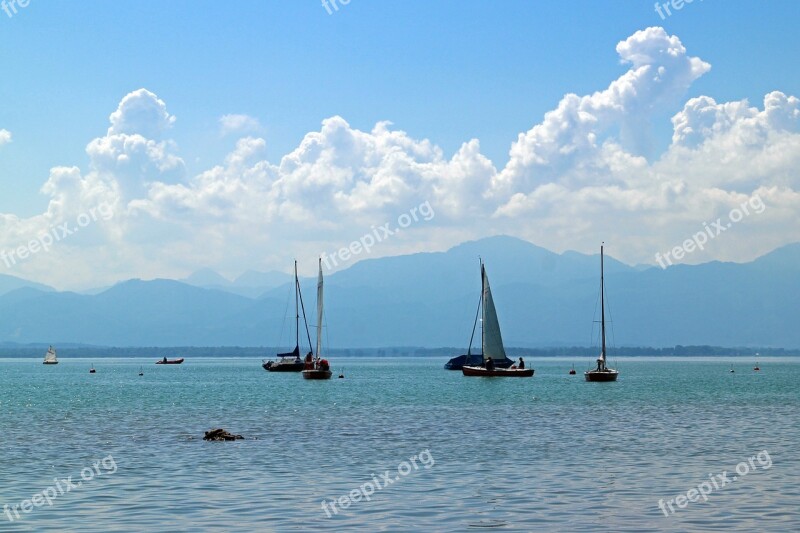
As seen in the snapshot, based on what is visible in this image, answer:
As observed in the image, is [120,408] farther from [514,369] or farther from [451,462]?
[514,369]

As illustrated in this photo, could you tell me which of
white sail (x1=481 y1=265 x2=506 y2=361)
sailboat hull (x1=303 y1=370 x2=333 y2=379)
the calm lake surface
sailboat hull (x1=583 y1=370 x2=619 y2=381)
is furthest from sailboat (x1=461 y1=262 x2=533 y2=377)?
the calm lake surface

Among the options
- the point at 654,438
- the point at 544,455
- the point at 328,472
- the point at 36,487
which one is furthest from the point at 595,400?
the point at 36,487

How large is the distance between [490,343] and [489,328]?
11.3ft

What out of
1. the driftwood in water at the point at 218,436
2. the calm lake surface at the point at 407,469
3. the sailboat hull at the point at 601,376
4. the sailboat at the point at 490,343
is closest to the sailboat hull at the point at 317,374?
the sailboat at the point at 490,343

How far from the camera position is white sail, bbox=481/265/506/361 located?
146625 mm

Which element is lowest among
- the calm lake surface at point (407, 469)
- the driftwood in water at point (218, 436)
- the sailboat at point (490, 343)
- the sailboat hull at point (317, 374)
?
the calm lake surface at point (407, 469)

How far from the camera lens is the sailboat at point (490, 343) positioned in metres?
147

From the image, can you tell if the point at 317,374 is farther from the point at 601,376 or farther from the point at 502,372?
the point at 601,376

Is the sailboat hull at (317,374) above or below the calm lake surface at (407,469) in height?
above

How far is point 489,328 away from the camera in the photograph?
148 m

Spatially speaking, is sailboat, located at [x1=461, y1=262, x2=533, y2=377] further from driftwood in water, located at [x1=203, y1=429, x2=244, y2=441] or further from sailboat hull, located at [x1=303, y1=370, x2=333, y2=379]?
driftwood in water, located at [x1=203, y1=429, x2=244, y2=441]

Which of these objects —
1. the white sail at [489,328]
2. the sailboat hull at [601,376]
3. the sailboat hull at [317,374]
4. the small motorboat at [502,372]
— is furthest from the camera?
the small motorboat at [502,372]

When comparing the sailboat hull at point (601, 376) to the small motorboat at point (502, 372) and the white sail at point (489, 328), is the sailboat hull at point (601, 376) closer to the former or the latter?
the small motorboat at point (502, 372)

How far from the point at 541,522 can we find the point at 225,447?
24.0 m
